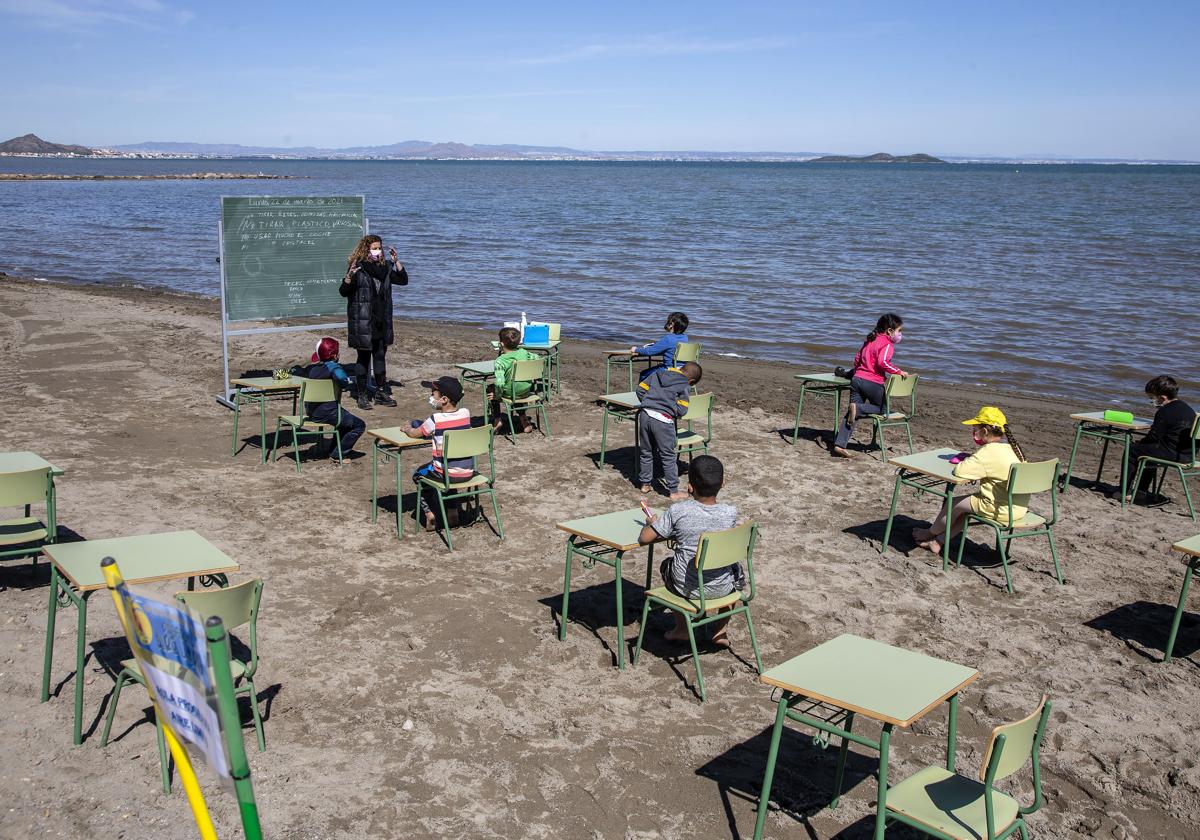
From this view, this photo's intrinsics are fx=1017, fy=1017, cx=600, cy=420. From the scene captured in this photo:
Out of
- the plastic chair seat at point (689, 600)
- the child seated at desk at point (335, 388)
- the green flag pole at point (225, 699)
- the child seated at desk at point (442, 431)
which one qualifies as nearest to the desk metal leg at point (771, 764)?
the plastic chair seat at point (689, 600)

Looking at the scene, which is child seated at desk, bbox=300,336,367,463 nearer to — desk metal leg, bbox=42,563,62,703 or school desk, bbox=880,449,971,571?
desk metal leg, bbox=42,563,62,703

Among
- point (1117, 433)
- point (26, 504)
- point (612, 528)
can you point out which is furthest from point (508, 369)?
point (1117, 433)

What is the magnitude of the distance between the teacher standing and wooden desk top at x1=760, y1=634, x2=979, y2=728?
8070mm

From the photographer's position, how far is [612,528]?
582 cm

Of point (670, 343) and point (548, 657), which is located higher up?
point (670, 343)

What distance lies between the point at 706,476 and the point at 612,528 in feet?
2.27

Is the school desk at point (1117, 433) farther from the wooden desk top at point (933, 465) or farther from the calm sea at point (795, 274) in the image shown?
the calm sea at point (795, 274)

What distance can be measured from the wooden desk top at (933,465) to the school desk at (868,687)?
327 centimetres

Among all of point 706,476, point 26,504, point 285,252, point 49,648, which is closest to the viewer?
point 49,648

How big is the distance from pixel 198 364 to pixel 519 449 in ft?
19.4

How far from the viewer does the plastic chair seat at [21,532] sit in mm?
6039

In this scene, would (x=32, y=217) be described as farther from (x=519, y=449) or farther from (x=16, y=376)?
(x=519, y=449)

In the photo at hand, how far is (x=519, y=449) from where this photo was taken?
1011cm

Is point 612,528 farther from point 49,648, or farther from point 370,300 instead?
point 370,300
